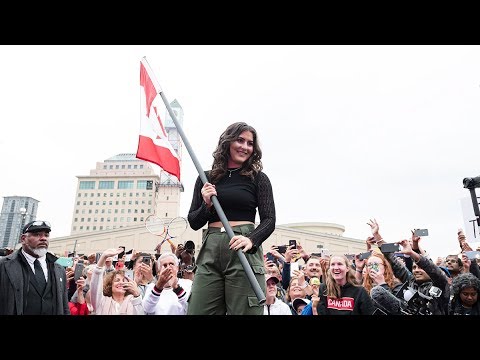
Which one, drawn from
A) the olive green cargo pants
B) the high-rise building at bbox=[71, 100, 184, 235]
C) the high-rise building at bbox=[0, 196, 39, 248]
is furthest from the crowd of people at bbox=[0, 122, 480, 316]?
the high-rise building at bbox=[0, 196, 39, 248]

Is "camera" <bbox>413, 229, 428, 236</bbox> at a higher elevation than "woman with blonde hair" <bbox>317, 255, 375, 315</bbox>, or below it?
higher

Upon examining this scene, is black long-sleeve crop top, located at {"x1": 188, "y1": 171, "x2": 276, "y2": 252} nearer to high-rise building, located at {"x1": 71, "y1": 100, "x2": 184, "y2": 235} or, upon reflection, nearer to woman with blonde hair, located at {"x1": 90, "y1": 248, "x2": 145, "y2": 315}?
woman with blonde hair, located at {"x1": 90, "y1": 248, "x2": 145, "y2": 315}

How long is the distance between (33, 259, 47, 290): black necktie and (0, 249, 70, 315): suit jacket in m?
0.07

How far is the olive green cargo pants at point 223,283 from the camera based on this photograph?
2.44 metres

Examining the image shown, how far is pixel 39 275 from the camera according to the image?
4590 mm

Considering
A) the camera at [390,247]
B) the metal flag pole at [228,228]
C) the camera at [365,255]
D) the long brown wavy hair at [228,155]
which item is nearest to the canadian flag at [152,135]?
the metal flag pole at [228,228]

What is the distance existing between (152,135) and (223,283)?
61.4 inches

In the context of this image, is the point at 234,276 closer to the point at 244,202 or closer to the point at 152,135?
the point at 244,202

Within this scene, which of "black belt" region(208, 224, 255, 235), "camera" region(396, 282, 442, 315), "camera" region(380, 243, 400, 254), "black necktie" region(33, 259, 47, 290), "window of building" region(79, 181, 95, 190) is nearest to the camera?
"black belt" region(208, 224, 255, 235)

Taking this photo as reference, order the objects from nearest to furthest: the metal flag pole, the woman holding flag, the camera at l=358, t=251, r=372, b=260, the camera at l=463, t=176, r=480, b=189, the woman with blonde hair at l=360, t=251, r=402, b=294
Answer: the metal flag pole
the woman holding flag
the camera at l=463, t=176, r=480, b=189
the woman with blonde hair at l=360, t=251, r=402, b=294
the camera at l=358, t=251, r=372, b=260

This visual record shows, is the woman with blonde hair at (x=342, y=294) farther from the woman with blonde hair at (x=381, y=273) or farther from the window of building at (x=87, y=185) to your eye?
the window of building at (x=87, y=185)

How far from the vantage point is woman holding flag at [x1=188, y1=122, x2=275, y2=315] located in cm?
246

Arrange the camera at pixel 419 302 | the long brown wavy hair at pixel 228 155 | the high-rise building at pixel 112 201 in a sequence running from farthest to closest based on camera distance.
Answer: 1. the high-rise building at pixel 112 201
2. the camera at pixel 419 302
3. the long brown wavy hair at pixel 228 155

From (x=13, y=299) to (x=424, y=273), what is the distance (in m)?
5.07
